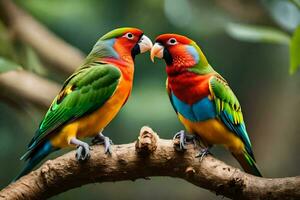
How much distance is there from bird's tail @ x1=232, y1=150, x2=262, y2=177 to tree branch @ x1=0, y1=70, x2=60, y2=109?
1150mm

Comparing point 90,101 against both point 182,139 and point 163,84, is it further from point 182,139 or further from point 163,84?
point 163,84

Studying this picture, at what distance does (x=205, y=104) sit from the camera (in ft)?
5.82

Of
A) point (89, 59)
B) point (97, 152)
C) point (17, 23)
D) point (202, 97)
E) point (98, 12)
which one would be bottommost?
point (97, 152)

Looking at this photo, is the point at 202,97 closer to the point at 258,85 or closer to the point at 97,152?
the point at 97,152

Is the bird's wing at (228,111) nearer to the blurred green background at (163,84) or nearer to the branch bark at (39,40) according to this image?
the branch bark at (39,40)

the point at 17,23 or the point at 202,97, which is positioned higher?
the point at 17,23

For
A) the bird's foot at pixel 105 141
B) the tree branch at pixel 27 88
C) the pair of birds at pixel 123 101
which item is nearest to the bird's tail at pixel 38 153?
the pair of birds at pixel 123 101

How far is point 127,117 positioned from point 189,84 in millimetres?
2637

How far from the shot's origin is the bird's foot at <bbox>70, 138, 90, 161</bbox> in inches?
68.3

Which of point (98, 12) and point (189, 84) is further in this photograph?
point (98, 12)

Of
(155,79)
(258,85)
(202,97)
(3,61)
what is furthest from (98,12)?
(202,97)

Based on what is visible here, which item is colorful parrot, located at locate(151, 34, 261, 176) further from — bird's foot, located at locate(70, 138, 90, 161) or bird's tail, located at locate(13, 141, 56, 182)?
bird's tail, located at locate(13, 141, 56, 182)

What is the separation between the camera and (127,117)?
4344mm

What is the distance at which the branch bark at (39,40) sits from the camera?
8.71 feet
